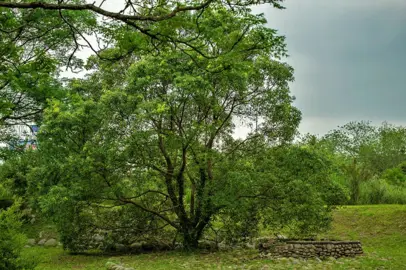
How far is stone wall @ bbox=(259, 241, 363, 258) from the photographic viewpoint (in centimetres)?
1053

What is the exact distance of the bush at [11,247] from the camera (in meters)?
6.01

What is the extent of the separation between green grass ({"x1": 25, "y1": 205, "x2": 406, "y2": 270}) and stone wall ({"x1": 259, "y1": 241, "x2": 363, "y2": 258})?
41 cm

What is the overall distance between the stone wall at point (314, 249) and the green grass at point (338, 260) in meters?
0.41

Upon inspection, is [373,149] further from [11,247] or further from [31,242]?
[11,247]

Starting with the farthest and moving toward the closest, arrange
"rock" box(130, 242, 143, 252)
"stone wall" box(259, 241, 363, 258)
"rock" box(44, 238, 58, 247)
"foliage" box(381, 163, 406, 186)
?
"foliage" box(381, 163, 406, 186), "rock" box(44, 238, 58, 247), "rock" box(130, 242, 143, 252), "stone wall" box(259, 241, 363, 258)

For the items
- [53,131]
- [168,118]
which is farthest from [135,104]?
[53,131]

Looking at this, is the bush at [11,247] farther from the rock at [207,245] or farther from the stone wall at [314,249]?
the rock at [207,245]

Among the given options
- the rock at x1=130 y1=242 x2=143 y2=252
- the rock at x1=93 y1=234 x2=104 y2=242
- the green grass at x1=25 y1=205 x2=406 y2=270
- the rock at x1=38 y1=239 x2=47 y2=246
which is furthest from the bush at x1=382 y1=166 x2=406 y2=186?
the rock at x1=38 y1=239 x2=47 y2=246

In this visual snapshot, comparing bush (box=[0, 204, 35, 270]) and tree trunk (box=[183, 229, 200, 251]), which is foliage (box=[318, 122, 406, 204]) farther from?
bush (box=[0, 204, 35, 270])

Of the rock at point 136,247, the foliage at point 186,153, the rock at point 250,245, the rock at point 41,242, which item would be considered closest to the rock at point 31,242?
the rock at point 41,242

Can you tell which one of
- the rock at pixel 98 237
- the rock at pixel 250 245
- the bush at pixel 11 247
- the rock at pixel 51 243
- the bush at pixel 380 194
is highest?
the bush at pixel 380 194

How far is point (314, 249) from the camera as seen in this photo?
34.7ft

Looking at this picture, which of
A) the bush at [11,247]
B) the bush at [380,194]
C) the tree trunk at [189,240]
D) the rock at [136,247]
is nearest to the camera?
the bush at [11,247]

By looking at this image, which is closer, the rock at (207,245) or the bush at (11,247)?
the bush at (11,247)
